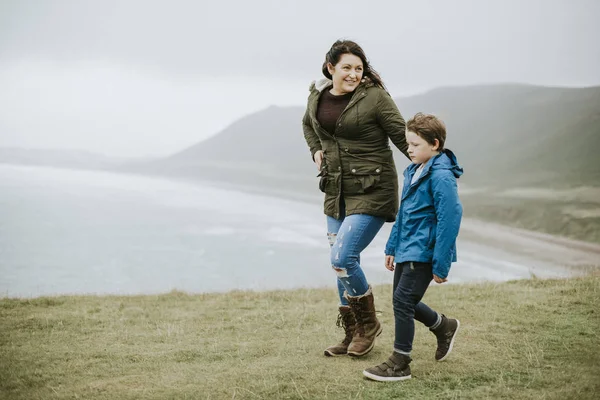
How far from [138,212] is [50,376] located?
97508 mm

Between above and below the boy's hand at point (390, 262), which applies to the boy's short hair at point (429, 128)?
above

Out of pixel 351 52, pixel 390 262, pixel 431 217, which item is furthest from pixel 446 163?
pixel 351 52

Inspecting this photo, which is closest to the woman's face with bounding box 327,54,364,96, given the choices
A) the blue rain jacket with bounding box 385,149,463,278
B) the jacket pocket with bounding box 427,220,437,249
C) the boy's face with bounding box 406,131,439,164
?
the boy's face with bounding box 406,131,439,164

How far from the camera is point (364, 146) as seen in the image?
4.89 m

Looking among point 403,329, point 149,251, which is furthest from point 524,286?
point 149,251

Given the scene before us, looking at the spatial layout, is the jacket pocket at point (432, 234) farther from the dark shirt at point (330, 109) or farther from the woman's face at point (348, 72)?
the woman's face at point (348, 72)

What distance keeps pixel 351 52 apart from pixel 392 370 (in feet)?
8.58

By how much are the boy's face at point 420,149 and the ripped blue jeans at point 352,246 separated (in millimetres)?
701

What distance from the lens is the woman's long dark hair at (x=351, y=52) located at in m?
4.86

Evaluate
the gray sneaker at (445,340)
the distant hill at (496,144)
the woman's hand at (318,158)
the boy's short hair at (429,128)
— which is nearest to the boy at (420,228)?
the boy's short hair at (429,128)

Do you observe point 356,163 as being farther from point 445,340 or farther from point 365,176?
point 445,340

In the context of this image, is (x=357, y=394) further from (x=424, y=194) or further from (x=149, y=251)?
(x=149, y=251)

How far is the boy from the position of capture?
13.7 ft

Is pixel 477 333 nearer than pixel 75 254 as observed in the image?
Yes
